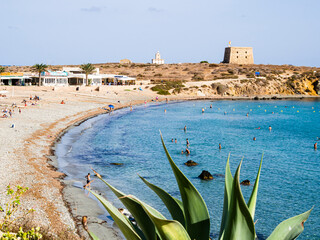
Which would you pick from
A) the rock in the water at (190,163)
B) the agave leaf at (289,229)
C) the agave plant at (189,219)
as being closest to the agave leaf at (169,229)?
the agave plant at (189,219)

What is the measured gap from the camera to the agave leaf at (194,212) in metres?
3.68

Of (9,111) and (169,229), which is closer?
(169,229)

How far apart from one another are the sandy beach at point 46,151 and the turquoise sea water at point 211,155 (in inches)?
79.8

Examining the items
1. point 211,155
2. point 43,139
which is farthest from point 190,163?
point 43,139

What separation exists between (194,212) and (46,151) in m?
30.3

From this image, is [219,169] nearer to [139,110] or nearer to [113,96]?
[139,110]

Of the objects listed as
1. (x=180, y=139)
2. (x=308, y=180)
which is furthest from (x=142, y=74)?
(x=308, y=180)

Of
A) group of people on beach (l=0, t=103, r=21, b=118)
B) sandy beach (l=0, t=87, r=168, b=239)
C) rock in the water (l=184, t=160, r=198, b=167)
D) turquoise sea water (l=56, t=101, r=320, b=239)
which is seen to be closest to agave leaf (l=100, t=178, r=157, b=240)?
sandy beach (l=0, t=87, r=168, b=239)

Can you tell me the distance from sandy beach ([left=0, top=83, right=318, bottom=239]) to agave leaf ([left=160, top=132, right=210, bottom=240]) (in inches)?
463

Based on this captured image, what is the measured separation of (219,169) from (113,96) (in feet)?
180

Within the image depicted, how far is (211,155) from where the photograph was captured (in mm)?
35875

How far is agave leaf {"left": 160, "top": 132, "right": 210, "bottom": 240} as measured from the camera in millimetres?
3676

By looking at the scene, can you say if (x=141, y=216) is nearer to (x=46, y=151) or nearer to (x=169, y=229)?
(x=169, y=229)

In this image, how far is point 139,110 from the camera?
73.2m
